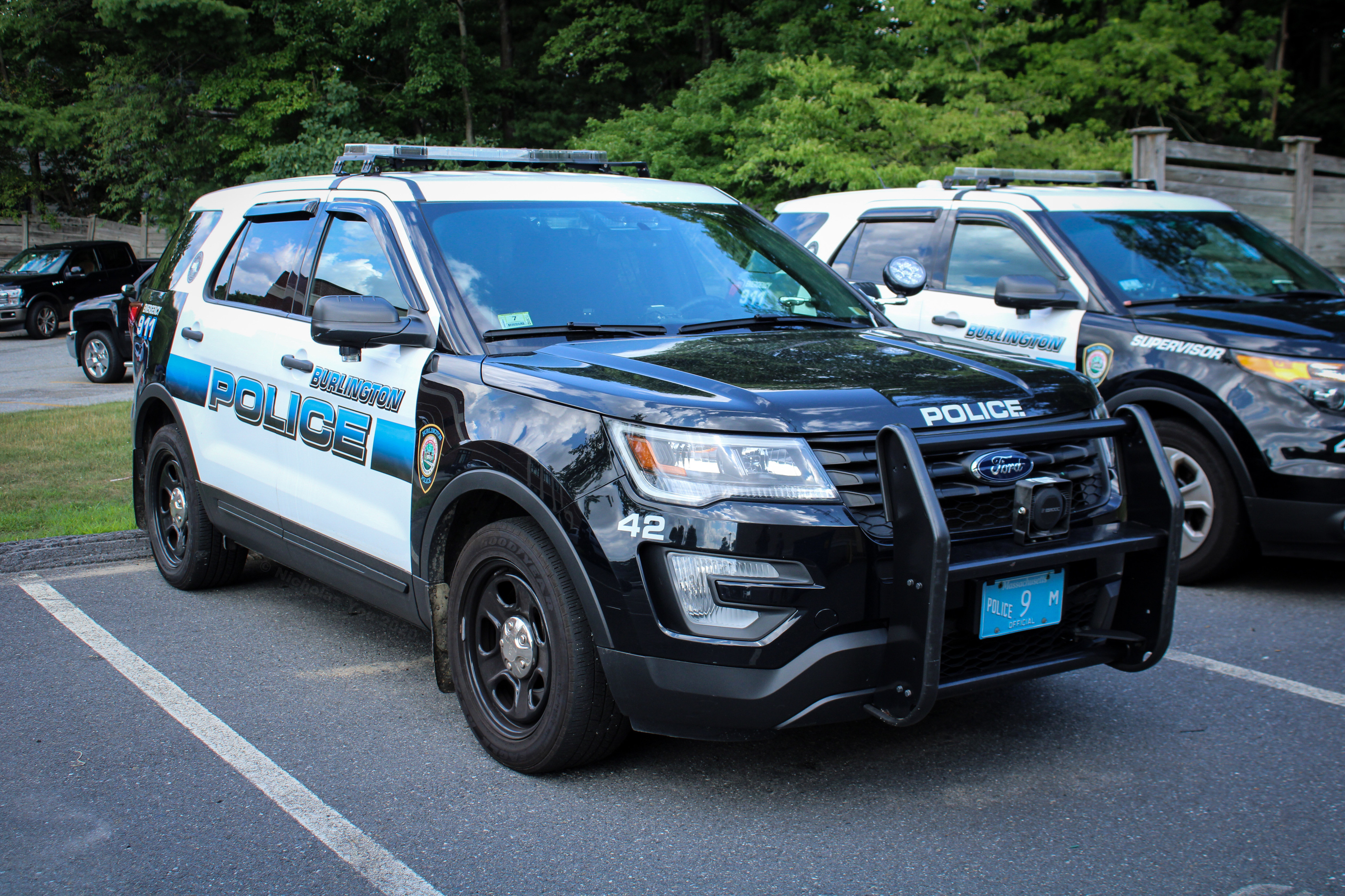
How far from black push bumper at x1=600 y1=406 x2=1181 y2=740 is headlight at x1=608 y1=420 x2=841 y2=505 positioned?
0.21 m

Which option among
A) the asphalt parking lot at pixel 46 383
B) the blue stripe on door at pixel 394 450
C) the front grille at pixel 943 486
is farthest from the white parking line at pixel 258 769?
the asphalt parking lot at pixel 46 383

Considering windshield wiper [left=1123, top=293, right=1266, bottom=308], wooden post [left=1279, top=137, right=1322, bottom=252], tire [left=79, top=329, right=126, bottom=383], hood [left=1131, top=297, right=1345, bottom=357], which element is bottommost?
tire [left=79, top=329, right=126, bottom=383]

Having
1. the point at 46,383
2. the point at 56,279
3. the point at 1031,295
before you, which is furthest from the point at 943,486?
the point at 56,279

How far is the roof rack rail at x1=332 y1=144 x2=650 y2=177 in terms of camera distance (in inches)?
185

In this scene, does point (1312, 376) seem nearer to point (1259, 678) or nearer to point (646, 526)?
point (1259, 678)

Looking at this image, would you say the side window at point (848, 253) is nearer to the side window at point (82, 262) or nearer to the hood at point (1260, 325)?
the hood at point (1260, 325)

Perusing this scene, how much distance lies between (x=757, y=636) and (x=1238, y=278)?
470cm

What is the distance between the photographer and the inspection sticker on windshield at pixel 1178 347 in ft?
18.1

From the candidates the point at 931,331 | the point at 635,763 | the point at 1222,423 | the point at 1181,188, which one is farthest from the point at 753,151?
the point at 635,763

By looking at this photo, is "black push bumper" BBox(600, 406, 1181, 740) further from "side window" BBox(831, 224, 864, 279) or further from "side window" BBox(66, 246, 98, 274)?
"side window" BBox(66, 246, 98, 274)

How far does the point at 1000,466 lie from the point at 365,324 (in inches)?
81.4

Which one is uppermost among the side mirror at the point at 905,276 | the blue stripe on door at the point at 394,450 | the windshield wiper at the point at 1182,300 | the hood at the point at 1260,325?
the side mirror at the point at 905,276

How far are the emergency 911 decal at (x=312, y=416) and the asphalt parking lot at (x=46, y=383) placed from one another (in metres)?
5.52

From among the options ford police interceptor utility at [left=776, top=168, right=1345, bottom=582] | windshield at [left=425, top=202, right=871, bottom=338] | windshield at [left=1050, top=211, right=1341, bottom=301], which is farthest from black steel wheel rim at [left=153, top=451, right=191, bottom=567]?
windshield at [left=1050, top=211, right=1341, bottom=301]
